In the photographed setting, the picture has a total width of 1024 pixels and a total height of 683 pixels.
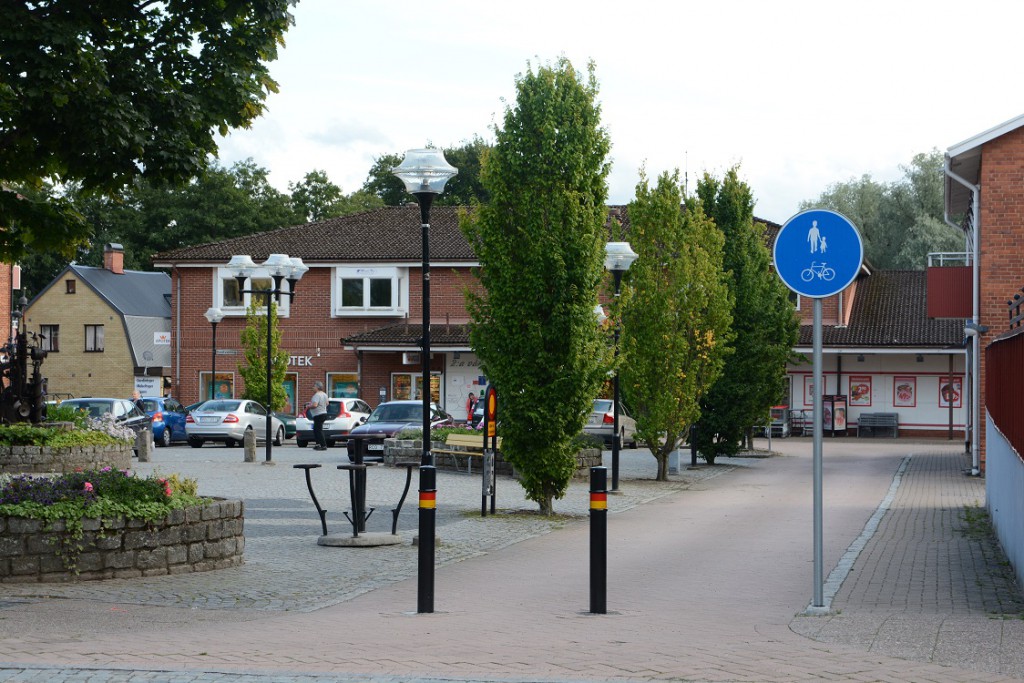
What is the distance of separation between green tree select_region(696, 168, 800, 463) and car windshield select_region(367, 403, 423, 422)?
21.7 ft

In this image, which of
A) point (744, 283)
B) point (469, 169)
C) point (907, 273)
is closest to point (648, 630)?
point (744, 283)

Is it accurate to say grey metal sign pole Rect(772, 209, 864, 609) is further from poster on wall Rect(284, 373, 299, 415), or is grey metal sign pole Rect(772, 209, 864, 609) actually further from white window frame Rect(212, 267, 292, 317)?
poster on wall Rect(284, 373, 299, 415)

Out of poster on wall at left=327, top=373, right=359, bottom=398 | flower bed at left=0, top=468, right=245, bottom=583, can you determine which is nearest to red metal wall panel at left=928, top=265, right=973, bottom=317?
flower bed at left=0, top=468, right=245, bottom=583

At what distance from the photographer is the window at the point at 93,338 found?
63062 mm

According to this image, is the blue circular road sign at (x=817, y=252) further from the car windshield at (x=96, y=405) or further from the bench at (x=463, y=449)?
the car windshield at (x=96, y=405)

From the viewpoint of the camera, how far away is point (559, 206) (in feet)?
56.5

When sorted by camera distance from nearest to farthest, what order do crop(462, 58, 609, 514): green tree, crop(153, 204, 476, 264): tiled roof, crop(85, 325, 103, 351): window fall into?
crop(462, 58, 609, 514): green tree
crop(153, 204, 476, 264): tiled roof
crop(85, 325, 103, 351): window

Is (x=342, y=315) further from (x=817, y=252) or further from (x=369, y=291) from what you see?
(x=817, y=252)

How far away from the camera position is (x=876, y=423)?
Result: 48.3 meters

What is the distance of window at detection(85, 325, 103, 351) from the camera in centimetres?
6306

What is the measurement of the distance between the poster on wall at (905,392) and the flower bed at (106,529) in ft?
134

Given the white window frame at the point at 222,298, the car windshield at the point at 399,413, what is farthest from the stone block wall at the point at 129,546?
the white window frame at the point at 222,298

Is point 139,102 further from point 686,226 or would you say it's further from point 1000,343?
point 686,226

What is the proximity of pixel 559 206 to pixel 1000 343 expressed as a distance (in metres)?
5.79
